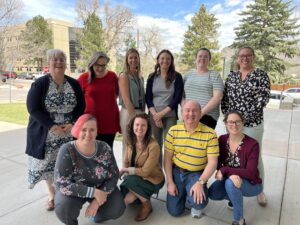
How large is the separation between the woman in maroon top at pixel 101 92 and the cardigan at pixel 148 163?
560mm

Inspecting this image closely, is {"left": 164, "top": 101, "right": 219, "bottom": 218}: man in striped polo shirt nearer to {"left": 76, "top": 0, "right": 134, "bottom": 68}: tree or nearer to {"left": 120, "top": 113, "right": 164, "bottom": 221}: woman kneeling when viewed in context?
{"left": 120, "top": 113, "right": 164, "bottom": 221}: woman kneeling


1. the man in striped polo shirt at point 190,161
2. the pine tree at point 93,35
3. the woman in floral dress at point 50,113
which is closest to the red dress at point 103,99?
the woman in floral dress at point 50,113

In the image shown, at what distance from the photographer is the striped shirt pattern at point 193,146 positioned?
2420 mm

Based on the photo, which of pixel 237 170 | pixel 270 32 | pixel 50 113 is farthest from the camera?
pixel 270 32

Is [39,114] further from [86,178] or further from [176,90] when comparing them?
[176,90]

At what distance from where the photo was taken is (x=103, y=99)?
9.66 feet

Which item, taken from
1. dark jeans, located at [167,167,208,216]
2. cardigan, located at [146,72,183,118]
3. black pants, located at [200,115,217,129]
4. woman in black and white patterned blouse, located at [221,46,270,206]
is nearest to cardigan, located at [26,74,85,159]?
cardigan, located at [146,72,183,118]

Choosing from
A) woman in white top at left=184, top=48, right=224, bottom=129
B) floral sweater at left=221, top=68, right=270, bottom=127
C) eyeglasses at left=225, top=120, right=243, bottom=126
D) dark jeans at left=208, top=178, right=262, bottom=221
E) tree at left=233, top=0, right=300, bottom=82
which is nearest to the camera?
dark jeans at left=208, top=178, right=262, bottom=221

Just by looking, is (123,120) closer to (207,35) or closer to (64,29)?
(207,35)

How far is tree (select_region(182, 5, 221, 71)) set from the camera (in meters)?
30.1

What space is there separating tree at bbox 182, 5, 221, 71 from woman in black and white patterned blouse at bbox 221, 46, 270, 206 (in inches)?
1102

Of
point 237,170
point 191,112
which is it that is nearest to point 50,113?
point 191,112

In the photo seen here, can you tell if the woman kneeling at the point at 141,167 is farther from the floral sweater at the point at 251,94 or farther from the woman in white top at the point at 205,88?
the floral sweater at the point at 251,94

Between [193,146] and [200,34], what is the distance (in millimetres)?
30136
